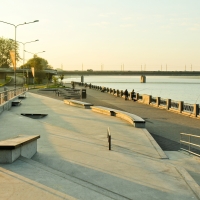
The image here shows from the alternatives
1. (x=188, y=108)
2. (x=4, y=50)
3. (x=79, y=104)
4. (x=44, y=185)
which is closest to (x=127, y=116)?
(x=79, y=104)

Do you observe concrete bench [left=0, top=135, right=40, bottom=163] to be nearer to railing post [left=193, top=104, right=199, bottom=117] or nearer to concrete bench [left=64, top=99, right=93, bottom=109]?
concrete bench [left=64, top=99, right=93, bottom=109]

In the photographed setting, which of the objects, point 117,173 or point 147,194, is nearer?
point 147,194

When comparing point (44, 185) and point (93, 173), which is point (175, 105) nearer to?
point (93, 173)

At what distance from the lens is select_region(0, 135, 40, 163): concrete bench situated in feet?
24.9

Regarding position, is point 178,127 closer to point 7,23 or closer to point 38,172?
point 38,172

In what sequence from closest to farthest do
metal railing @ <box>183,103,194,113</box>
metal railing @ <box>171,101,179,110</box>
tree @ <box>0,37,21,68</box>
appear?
metal railing @ <box>183,103,194,113</box>, metal railing @ <box>171,101,179,110</box>, tree @ <box>0,37,21,68</box>

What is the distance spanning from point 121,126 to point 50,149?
672 cm

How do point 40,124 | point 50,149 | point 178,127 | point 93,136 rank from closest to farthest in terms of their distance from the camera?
point 50,149 → point 93,136 → point 40,124 → point 178,127

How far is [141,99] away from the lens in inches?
1505

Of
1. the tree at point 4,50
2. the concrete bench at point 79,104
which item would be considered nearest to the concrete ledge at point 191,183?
the concrete bench at point 79,104

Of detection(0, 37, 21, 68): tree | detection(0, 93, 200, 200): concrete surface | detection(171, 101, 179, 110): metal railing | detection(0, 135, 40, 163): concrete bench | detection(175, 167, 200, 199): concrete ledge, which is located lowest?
detection(171, 101, 179, 110): metal railing

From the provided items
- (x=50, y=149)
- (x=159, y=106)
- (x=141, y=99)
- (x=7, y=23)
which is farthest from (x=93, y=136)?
(x=7, y=23)

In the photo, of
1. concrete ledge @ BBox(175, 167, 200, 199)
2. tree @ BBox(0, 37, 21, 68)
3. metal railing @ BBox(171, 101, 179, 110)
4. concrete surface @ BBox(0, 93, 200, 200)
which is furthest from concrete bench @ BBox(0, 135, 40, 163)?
tree @ BBox(0, 37, 21, 68)

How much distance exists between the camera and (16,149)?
7.89 meters
